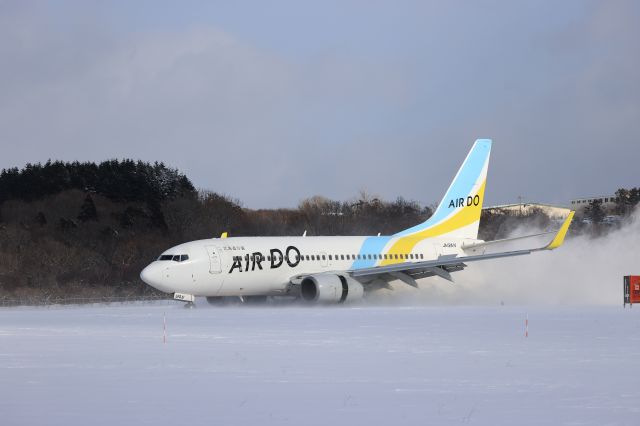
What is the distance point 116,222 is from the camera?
96438 mm

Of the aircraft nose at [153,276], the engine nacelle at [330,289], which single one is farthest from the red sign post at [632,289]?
the aircraft nose at [153,276]

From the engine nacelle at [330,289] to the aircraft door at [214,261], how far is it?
4061mm

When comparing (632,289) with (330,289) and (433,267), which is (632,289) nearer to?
(433,267)

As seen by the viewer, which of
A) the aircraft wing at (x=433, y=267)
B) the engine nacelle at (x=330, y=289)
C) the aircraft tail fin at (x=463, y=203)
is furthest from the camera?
the aircraft tail fin at (x=463, y=203)

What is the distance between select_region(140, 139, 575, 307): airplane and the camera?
1631 inches

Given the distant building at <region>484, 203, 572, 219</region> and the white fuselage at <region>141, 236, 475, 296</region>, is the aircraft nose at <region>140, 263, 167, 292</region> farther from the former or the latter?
the distant building at <region>484, 203, 572, 219</region>

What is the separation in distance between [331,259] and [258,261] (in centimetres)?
433

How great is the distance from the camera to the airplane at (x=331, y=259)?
4144cm

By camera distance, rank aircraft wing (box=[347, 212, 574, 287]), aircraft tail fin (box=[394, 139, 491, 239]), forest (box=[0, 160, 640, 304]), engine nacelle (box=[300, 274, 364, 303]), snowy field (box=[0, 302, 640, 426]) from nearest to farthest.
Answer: snowy field (box=[0, 302, 640, 426]) → engine nacelle (box=[300, 274, 364, 303]) → aircraft wing (box=[347, 212, 574, 287]) → aircraft tail fin (box=[394, 139, 491, 239]) → forest (box=[0, 160, 640, 304])

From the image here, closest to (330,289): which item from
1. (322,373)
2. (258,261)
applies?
(258,261)

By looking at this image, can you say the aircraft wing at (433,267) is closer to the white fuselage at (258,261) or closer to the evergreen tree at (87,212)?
the white fuselage at (258,261)

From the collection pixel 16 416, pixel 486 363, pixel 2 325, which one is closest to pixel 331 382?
pixel 486 363

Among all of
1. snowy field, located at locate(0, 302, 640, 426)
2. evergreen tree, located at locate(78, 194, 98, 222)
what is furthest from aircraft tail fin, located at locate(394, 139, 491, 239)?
evergreen tree, located at locate(78, 194, 98, 222)

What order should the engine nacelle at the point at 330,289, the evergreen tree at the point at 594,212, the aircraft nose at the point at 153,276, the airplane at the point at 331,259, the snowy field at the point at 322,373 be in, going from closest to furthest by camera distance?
1. the snowy field at the point at 322,373
2. the aircraft nose at the point at 153,276
3. the airplane at the point at 331,259
4. the engine nacelle at the point at 330,289
5. the evergreen tree at the point at 594,212
